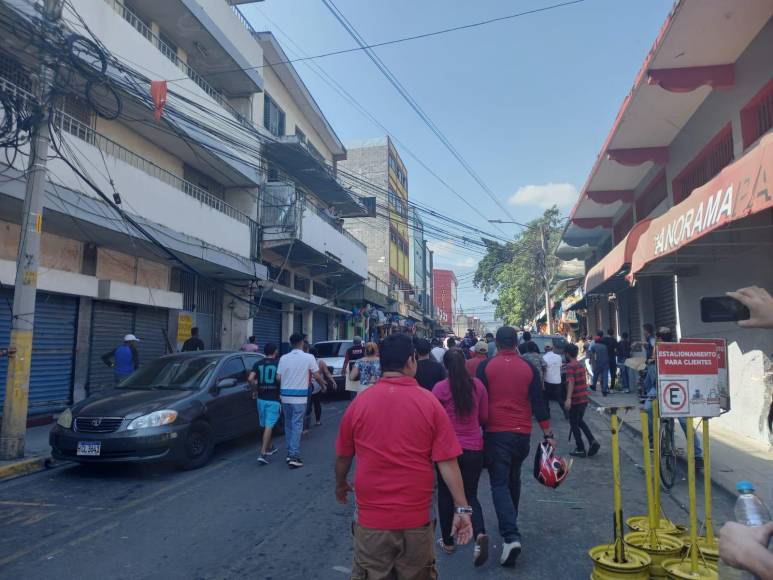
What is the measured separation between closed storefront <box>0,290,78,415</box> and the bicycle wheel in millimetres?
10811

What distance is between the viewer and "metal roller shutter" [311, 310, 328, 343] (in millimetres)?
27844

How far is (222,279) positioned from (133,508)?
41.7 ft

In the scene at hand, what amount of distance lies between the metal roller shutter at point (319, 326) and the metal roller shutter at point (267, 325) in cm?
446

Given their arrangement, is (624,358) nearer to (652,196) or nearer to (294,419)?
(652,196)

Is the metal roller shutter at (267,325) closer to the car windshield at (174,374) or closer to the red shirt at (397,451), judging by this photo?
the car windshield at (174,374)

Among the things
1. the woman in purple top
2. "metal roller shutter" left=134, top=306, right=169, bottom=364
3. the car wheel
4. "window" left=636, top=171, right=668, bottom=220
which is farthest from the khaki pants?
"metal roller shutter" left=134, top=306, right=169, bottom=364

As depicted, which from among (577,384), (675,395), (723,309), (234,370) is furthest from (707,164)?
(723,309)

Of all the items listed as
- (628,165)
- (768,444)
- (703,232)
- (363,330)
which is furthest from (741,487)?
(363,330)

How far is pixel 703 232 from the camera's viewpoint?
22.6 ft

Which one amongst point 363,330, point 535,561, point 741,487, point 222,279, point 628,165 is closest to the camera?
point 741,487

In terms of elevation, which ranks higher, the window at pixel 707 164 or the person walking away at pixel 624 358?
the window at pixel 707 164

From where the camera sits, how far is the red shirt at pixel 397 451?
109 inches

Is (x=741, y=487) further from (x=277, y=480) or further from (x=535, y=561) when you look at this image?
(x=277, y=480)

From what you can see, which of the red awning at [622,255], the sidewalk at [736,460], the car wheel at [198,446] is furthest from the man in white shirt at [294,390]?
the red awning at [622,255]
